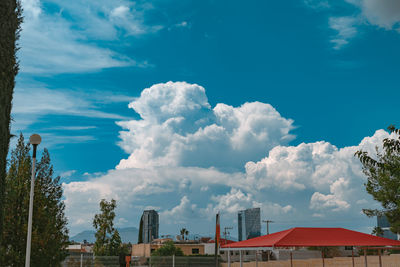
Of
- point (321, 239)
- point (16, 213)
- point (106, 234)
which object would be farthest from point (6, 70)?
point (106, 234)

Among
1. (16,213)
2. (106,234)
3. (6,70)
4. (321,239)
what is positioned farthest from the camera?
(106,234)

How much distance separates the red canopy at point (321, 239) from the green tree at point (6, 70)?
49.4 ft

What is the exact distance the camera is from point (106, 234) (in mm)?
37719

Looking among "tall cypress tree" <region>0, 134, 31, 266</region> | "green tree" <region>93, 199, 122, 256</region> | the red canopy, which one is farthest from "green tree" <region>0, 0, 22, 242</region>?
"green tree" <region>93, 199, 122, 256</region>

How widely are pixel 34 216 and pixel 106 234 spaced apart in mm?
21022

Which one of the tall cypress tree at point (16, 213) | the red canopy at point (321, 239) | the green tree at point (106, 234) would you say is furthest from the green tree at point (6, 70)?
the green tree at point (106, 234)

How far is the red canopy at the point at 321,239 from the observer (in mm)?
21352

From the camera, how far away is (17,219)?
55.3ft

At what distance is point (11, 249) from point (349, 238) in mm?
15871

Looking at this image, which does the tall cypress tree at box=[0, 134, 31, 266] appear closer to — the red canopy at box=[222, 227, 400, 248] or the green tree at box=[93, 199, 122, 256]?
the red canopy at box=[222, 227, 400, 248]

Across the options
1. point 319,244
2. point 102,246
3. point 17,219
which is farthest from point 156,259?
point 17,219

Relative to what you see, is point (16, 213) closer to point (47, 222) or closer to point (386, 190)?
point (47, 222)

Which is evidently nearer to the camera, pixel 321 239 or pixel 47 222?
pixel 47 222

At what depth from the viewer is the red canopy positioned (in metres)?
21.4
